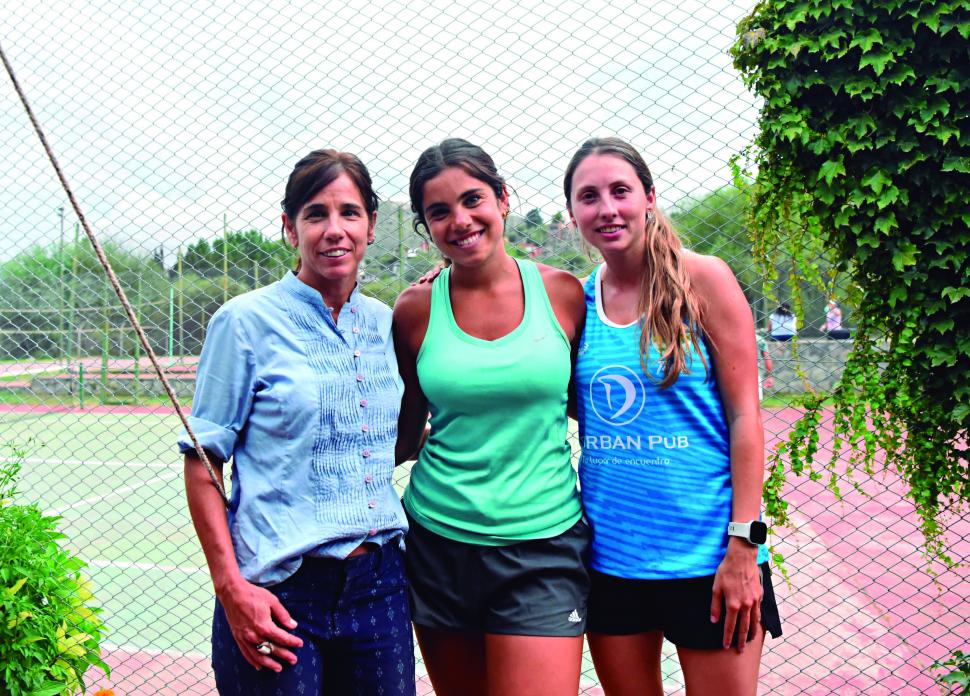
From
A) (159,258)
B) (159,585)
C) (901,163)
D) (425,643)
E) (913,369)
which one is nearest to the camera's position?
(425,643)

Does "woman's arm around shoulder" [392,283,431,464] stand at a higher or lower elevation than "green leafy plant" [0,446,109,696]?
higher

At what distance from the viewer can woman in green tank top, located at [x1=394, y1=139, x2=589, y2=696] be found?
1.98 metres

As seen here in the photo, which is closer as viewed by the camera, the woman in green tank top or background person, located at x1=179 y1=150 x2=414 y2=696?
background person, located at x1=179 y1=150 x2=414 y2=696

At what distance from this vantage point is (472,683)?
7.01 feet

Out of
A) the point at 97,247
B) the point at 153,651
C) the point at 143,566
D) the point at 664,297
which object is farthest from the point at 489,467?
the point at 143,566

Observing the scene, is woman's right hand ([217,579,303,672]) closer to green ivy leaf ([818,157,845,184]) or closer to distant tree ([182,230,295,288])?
distant tree ([182,230,295,288])

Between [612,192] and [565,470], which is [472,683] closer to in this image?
[565,470]

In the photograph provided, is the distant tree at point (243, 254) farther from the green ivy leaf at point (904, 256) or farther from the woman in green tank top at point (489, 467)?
the green ivy leaf at point (904, 256)

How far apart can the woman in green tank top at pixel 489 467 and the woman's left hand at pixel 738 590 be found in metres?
0.36

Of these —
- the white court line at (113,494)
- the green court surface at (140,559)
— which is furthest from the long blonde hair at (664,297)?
the white court line at (113,494)

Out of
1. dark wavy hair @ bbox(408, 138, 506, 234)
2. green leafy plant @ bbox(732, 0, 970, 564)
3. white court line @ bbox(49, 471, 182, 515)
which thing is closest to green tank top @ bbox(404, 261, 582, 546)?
dark wavy hair @ bbox(408, 138, 506, 234)

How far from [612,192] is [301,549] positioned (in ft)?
4.18

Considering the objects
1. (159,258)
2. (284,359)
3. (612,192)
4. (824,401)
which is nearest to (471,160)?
(612,192)

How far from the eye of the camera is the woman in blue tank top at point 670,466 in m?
1.94
